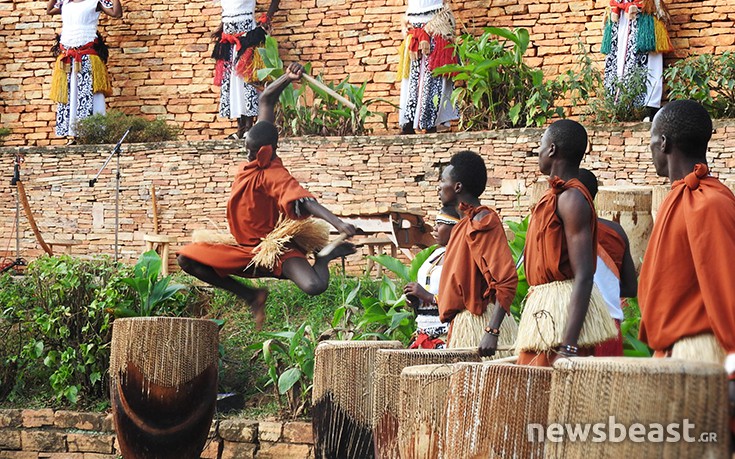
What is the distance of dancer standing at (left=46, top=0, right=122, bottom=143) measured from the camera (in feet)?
39.1

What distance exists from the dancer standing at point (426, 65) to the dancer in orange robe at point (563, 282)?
6443 mm

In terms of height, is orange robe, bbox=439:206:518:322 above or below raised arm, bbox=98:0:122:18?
below

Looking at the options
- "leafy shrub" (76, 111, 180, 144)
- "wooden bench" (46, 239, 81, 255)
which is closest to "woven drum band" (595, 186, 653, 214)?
"wooden bench" (46, 239, 81, 255)

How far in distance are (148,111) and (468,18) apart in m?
3.66

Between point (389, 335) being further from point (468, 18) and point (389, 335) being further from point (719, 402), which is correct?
point (468, 18)

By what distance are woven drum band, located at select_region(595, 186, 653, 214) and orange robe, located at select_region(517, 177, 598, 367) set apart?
2.66 m

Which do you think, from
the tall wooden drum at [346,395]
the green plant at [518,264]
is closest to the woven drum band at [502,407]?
the tall wooden drum at [346,395]

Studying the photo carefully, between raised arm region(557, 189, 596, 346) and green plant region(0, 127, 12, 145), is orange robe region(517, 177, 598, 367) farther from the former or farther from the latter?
green plant region(0, 127, 12, 145)

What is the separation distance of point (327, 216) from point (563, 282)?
2.65 m

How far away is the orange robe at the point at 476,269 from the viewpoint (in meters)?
4.49

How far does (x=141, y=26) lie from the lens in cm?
1278

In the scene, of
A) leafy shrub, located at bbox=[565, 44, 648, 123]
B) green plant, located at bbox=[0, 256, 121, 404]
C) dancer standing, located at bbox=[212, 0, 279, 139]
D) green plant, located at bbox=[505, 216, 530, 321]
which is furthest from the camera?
dancer standing, located at bbox=[212, 0, 279, 139]

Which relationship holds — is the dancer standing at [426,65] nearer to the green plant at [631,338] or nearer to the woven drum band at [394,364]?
the green plant at [631,338]

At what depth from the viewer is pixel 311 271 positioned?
6.46m
